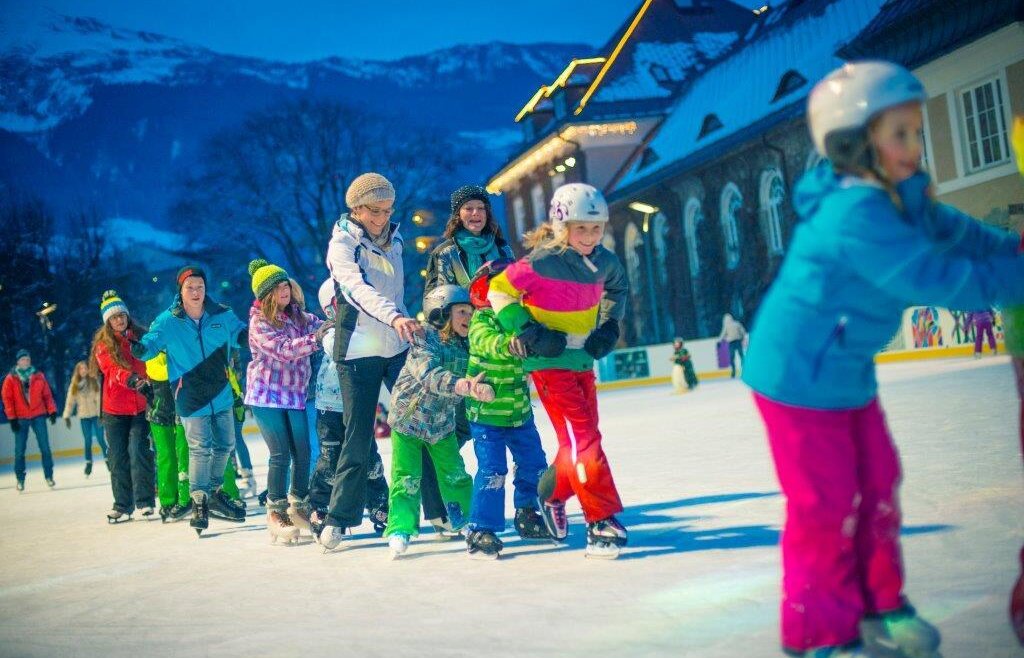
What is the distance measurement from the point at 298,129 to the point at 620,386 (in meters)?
19.4

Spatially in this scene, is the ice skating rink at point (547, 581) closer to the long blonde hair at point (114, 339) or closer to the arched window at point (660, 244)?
the long blonde hair at point (114, 339)

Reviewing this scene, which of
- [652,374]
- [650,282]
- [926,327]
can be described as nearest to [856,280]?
[926,327]

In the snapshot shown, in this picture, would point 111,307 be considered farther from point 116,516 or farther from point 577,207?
point 577,207

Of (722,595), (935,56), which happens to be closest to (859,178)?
(722,595)

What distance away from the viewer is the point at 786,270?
2.94 meters

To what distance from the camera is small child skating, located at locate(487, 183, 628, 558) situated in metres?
4.87

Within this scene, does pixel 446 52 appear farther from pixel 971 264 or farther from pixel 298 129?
pixel 971 264

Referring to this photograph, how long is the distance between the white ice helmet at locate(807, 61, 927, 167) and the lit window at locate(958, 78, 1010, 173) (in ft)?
61.2

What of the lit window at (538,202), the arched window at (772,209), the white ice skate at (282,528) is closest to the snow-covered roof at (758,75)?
the arched window at (772,209)

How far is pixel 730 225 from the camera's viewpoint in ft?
105

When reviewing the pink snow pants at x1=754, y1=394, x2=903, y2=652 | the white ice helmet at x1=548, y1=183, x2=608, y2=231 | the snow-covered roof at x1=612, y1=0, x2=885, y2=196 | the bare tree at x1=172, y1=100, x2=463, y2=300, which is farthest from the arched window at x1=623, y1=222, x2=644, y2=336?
the pink snow pants at x1=754, y1=394, x2=903, y2=652

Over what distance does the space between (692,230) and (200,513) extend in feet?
93.1

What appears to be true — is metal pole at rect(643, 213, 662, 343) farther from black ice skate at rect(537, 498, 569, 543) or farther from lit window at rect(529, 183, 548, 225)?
black ice skate at rect(537, 498, 569, 543)

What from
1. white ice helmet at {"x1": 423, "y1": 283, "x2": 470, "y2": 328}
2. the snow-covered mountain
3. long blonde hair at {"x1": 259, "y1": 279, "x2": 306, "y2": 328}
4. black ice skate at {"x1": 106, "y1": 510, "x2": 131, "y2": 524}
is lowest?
black ice skate at {"x1": 106, "y1": 510, "x2": 131, "y2": 524}
